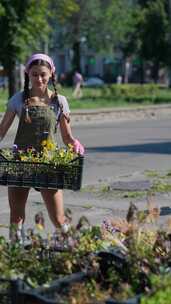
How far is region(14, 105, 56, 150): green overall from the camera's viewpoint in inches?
255

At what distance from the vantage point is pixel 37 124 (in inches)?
255

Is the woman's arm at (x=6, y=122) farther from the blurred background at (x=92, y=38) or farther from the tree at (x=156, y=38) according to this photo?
the tree at (x=156, y=38)

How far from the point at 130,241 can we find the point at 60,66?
117392 millimetres

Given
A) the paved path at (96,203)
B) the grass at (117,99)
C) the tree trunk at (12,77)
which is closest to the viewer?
the paved path at (96,203)

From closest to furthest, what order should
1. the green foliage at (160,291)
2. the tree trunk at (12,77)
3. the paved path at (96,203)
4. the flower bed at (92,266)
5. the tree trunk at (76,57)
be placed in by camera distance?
the green foliage at (160,291) → the flower bed at (92,266) → the paved path at (96,203) → the tree trunk at (12,77) → the tree trunk at (76,57)

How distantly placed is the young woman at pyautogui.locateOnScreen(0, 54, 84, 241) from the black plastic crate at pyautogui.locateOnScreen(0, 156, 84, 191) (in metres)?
0.38

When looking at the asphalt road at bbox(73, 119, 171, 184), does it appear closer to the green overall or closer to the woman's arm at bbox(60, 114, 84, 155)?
the woman's arm at bbox(60, 114, 84, 155)

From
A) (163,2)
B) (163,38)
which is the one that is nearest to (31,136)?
(163,38)

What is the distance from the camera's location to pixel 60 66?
121 meters

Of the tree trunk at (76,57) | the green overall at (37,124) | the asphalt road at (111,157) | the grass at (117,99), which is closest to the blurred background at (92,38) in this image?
the tree trunk at (76,57)

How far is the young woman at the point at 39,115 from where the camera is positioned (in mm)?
6465

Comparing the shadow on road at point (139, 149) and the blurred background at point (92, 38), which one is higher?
the blurred background at point (92, 38)

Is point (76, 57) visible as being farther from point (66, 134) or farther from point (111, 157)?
point (66, 134)

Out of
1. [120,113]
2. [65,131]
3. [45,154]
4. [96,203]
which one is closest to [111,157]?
[96,203]
